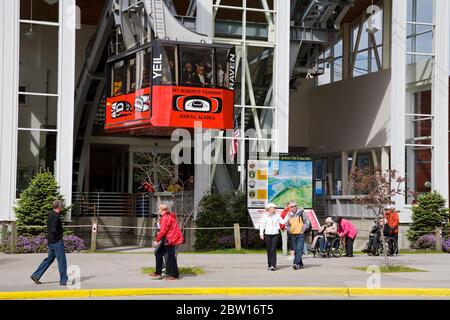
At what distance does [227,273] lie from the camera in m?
19.5

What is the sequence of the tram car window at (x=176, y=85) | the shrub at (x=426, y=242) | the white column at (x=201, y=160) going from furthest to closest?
the shrub at (x=426, y=242) → the white column at (x=201, y=160) → the tram car window at (x=176, y=85)

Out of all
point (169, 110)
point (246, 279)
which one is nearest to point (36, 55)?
point (169, 110)

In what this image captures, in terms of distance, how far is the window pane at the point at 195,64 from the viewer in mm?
26203

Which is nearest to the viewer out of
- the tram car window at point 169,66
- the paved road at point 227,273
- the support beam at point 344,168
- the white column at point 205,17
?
the paved road at point 227,273

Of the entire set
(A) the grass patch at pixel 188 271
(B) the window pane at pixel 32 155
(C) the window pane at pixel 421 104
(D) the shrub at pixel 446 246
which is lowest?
(D) the shrub at pixel 446 246

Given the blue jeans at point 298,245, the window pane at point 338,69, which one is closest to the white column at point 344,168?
the window pane at point 338,69

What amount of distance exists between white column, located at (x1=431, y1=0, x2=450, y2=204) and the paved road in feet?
27.3

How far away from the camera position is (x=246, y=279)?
18.0 m

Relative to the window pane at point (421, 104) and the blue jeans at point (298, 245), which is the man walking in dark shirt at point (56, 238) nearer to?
the blue jeans at point (298, 245)

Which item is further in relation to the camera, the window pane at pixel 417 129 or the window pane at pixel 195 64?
the window pane at pixel 417 129

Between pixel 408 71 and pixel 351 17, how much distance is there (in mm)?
8122

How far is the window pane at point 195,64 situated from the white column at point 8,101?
6506 millimetres

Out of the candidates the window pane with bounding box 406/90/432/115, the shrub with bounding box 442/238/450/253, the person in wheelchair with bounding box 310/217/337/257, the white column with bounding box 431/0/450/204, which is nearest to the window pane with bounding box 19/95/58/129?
the person in wheelchair with bounding box 310/217/337/257

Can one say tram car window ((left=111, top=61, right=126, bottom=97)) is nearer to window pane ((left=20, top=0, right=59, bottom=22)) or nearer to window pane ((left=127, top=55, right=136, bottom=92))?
window pane ((left=127, top=55, right=136, bottom=92))
